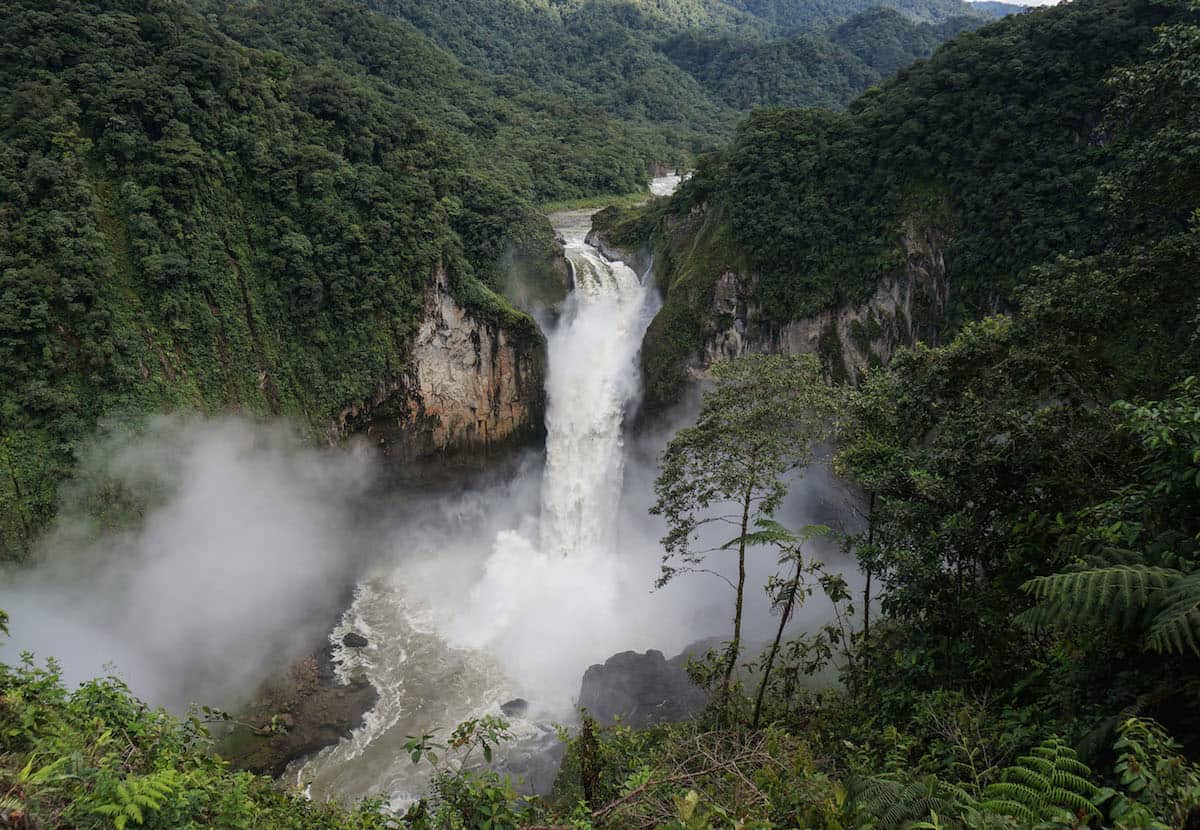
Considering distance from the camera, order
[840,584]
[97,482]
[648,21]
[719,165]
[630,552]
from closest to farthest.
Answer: [840,584] → [97,482] → [630,552] → [719,165] → [648,21]

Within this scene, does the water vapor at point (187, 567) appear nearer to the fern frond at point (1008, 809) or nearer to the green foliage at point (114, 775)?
the green foliage at point (114, 775)

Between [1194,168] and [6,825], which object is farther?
[1194,168]

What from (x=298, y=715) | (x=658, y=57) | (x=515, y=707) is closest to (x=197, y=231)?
(x=298, y=715)

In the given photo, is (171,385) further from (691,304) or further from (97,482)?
(691,304)

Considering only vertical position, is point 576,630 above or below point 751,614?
below

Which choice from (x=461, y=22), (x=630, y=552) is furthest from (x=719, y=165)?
(x=461, y=22)

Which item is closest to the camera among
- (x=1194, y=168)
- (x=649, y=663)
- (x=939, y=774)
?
(x=939, y=774)

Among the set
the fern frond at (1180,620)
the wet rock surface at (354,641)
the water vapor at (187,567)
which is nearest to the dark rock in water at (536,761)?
the wet rock surface at (354,641)

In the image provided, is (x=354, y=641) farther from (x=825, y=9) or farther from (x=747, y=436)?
(x=825, y=9)
